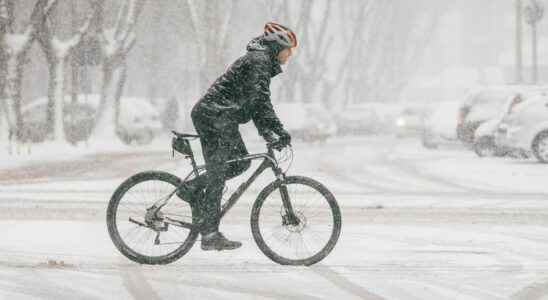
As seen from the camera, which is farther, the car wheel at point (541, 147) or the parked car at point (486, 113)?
the parked car at point (486, 113)

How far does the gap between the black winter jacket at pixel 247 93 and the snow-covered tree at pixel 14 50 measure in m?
19.5

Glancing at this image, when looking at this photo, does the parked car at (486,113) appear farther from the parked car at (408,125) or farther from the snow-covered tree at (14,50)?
the parked car at (408,125)

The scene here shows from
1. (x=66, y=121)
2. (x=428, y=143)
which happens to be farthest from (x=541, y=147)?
(x=66, y=121)

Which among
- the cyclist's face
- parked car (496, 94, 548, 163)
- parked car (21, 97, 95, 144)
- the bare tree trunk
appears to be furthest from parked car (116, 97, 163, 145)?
the cyclist's face

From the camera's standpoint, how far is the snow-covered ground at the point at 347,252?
22.5ft

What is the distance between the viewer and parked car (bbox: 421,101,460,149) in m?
28.4

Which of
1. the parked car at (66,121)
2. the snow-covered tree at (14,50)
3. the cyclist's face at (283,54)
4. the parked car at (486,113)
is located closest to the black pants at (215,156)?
the cyclist's face at (283,54)

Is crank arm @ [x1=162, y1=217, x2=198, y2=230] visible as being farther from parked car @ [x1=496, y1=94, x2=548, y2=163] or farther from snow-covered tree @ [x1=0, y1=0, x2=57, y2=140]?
snow-covered tree @ [x1=0, y1=0, x2=57, y2=140]

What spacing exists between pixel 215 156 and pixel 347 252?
147cm

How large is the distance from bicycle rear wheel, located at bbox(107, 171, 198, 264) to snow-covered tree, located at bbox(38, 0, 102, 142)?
2178cm

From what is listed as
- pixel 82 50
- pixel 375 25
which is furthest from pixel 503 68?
pixel 82 50

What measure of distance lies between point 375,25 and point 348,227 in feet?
156

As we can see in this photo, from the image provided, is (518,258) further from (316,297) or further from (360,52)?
(360,52)

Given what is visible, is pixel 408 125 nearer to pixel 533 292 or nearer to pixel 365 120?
pixel 365 120
